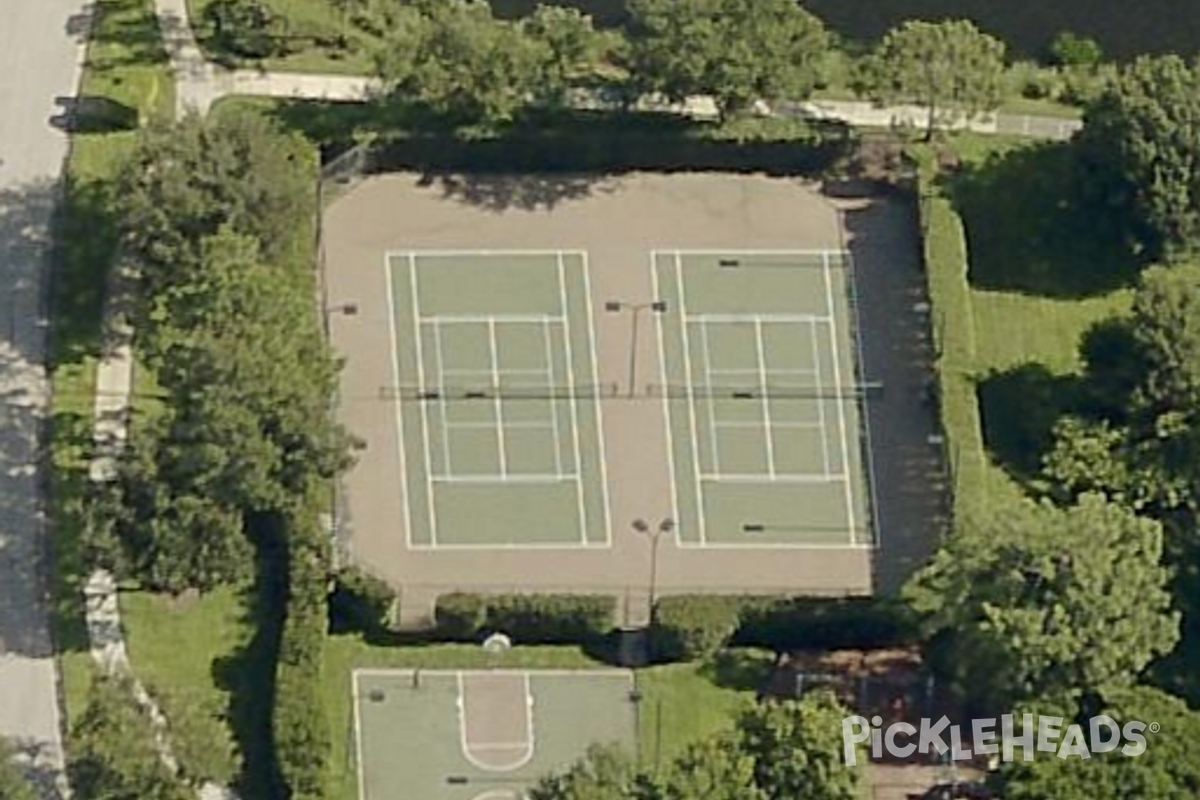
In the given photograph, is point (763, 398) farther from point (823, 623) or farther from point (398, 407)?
point (398, 407)

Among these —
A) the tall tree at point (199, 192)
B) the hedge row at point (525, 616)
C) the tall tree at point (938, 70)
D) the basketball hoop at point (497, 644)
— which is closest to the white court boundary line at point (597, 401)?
the hedge row at point (525, 616)

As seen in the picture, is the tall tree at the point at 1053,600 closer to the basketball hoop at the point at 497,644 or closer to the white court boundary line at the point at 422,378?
the basketball hoop at the point at 497,644

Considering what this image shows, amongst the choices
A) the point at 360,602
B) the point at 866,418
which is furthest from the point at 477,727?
the point at 866,418

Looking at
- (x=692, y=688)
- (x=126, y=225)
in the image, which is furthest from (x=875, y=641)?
(x=126, y=225)

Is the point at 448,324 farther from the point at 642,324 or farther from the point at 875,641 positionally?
the point at 875,641

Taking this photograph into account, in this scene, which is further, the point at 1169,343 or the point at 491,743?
the point at 1169,343

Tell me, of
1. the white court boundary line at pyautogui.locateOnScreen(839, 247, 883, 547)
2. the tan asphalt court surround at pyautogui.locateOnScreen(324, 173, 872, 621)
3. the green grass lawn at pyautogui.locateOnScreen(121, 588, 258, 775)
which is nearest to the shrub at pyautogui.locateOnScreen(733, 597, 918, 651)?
the tan asphalt court surround at pyautogui.locateOnScreen(324, 173, 872, 621)

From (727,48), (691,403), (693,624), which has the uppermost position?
(727,48)

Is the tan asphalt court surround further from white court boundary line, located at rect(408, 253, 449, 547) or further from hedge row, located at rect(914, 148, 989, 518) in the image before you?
hedge row, located at rect(914, 148, 989, 518)
